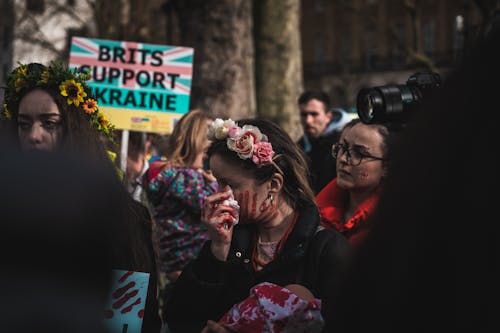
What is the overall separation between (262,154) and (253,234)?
12.7 inches

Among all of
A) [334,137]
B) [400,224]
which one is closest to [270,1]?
[334,137]

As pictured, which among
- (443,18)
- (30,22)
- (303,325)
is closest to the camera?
(303,325)

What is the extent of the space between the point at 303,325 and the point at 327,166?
3.96 meters

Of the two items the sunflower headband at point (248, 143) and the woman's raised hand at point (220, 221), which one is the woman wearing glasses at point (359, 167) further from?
the woman's raised hand at point (220, 221)

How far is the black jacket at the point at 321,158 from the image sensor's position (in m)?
6.17

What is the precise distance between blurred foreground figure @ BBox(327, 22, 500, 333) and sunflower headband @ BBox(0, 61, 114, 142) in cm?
234

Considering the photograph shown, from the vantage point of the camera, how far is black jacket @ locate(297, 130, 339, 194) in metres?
6.17

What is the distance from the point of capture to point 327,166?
627 centimetres

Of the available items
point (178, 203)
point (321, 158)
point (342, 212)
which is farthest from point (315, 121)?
point (342, 212)

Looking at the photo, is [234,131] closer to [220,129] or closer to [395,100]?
[220,129]

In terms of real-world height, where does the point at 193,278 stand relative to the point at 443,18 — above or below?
below

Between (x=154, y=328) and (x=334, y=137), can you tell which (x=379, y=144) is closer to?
(x=154, y=328)

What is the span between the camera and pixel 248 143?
10.7ft

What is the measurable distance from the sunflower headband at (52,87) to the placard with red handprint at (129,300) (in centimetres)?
117
